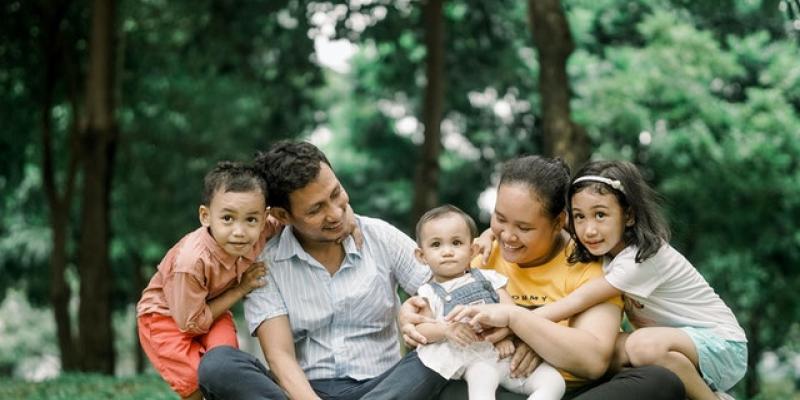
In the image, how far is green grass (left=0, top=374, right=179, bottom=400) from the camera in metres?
7.05

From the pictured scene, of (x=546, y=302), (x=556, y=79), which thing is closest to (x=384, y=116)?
(x=556, y=79)

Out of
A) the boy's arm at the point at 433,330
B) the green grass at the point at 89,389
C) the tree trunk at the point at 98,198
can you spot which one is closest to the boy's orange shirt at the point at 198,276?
the boy's arm at the point at 433,330

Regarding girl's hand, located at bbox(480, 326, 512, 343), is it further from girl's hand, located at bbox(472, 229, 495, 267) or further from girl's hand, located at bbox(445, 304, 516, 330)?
girl's hand, located at bbox(472, 229, 495, 267)

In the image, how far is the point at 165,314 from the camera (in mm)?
4258

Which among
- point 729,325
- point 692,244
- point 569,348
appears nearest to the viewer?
point 569,348

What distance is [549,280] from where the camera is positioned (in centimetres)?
399

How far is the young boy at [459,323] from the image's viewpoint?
3.71 meters

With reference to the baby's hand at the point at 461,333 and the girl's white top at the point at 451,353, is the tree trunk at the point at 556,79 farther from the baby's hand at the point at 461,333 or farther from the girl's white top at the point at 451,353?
the baby's hand at the point at 461,333

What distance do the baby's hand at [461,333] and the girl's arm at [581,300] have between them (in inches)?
10.1

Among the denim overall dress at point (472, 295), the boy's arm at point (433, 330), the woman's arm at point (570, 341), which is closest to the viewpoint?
the woman's arm at point (570, 341)

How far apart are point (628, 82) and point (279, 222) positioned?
10.5 meters

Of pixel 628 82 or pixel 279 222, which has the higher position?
pixel 628 82

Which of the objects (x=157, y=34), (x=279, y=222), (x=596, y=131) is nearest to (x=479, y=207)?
(x=596, y=131)

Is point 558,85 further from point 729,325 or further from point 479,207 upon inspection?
point 479,207
